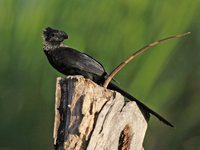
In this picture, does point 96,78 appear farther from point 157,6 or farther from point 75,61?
point 157,6

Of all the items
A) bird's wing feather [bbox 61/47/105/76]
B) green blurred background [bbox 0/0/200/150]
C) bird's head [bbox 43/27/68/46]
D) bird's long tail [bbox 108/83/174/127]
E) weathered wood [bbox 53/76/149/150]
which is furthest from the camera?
green blurred background [bbox 0/0/200/150]

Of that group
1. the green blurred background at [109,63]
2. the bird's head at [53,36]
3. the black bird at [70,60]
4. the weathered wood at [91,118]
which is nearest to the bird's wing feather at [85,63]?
the black bird at [70,60]

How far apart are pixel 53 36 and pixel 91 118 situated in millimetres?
1018

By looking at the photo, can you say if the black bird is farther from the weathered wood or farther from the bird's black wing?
the weathered wood

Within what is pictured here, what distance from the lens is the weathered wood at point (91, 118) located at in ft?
9.32

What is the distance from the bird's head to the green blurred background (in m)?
2.01

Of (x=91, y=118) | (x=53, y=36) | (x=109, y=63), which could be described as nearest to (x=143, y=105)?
(x=91, y=118)

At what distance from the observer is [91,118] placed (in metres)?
2.85

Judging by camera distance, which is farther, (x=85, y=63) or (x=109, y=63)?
(x=109, y=63)

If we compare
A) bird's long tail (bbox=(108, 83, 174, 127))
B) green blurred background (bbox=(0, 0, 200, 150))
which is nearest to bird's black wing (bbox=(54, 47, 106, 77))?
bird's long tail (bbox=(108, 83, 174, 127))

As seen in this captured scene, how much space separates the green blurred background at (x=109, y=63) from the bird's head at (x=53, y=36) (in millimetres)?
2010

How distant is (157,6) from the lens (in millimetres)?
6266

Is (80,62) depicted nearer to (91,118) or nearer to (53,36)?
(53,36)

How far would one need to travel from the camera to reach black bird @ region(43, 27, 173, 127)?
359cm
